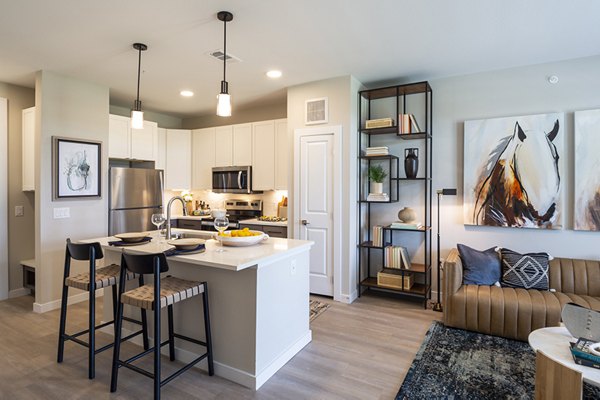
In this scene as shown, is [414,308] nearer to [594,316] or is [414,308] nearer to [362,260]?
[362,260]

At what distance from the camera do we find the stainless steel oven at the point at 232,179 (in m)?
5.27

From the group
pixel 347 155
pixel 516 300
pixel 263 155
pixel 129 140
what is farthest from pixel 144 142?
pixel 516 300

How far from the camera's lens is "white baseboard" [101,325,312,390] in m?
2.30

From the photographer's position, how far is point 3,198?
162 inches

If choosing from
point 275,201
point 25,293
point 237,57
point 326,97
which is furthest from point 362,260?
point 25,293

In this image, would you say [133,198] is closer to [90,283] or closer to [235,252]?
[90,283]

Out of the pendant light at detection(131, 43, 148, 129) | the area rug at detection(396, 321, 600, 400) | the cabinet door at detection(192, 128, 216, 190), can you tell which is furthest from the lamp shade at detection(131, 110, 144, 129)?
the area rug at detection(396, 321, 600, 400)

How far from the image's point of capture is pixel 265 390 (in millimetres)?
2262

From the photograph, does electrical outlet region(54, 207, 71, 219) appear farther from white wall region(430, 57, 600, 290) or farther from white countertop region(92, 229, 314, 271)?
white wall region(430, 57, 600, 290)

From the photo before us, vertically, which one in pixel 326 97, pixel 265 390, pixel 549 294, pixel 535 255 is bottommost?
pixel 265 390

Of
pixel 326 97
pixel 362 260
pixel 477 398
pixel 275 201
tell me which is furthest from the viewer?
pixel 275 201

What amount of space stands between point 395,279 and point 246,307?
7.59ft

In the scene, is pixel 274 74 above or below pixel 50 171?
above

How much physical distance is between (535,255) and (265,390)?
2.85 m
